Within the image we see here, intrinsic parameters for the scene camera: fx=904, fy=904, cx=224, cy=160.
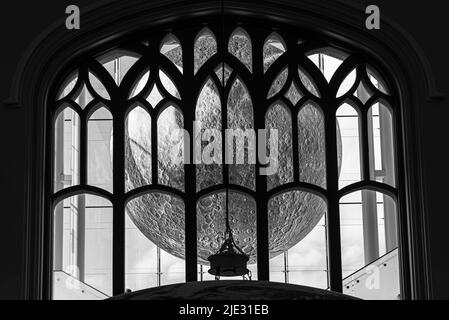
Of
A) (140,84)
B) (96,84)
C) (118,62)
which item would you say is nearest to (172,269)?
(96,84)

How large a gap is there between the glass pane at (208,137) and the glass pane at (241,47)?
379mm

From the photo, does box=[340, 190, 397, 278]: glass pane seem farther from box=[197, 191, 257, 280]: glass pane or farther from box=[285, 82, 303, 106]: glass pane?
box=[197, 191, 257, 280]: glass pane

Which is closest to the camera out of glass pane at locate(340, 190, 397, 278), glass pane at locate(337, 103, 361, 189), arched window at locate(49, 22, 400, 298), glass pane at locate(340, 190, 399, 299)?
arched window at locate(49, 22, 400, 298)

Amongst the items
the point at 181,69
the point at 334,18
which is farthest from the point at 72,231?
the point at 334,18

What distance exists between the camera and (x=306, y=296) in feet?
4.76

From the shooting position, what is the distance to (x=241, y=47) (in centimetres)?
846

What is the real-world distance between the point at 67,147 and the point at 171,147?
2175 mm

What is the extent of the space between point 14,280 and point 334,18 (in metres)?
3.65

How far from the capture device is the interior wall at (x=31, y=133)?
24.2 ft

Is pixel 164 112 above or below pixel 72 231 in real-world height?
above

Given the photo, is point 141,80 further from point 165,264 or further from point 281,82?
point 165,264

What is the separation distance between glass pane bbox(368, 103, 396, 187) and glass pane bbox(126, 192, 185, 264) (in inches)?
70.7

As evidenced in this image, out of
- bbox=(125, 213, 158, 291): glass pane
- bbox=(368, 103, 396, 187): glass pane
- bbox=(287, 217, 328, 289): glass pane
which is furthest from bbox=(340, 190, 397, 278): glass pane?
bbox=(125, 213, 158, 291): glass pane

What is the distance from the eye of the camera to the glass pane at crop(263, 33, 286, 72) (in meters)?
8.38
